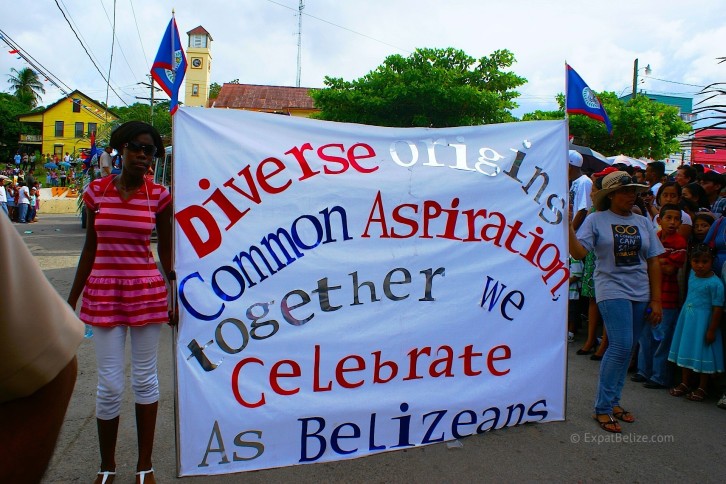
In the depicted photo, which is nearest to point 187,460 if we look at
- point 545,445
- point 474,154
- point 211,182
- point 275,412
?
point 275,412

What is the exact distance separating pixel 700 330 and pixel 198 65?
7900 centimetres

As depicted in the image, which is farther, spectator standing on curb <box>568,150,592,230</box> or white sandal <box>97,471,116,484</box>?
spectator standing on curb <box>568,150,592,230</box>

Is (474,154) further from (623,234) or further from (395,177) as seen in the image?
(623,234)

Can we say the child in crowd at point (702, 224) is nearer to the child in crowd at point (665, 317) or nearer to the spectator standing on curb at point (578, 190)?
the child in crowd at point (665, 317)

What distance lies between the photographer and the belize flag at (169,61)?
139 inches

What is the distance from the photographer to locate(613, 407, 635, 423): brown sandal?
416 cm

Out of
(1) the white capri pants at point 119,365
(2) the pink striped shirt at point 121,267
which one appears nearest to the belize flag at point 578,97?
(2) the pink striped shirt at point 121,267

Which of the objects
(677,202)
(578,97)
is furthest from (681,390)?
(578,97)

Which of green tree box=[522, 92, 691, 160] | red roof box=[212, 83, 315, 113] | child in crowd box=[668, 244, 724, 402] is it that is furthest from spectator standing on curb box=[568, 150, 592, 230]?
red roof box=[212, 83, 315, 113]

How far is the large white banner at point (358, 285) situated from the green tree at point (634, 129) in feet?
61.8

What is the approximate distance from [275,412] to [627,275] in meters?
2.61

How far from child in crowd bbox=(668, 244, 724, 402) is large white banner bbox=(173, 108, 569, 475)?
5.53ft

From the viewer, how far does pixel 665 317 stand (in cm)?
514

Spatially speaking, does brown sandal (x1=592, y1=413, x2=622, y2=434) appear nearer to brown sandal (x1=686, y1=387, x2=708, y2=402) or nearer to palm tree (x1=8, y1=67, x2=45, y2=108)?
brown sandal (x1=686, y1=387, x2=708, y2=402)
